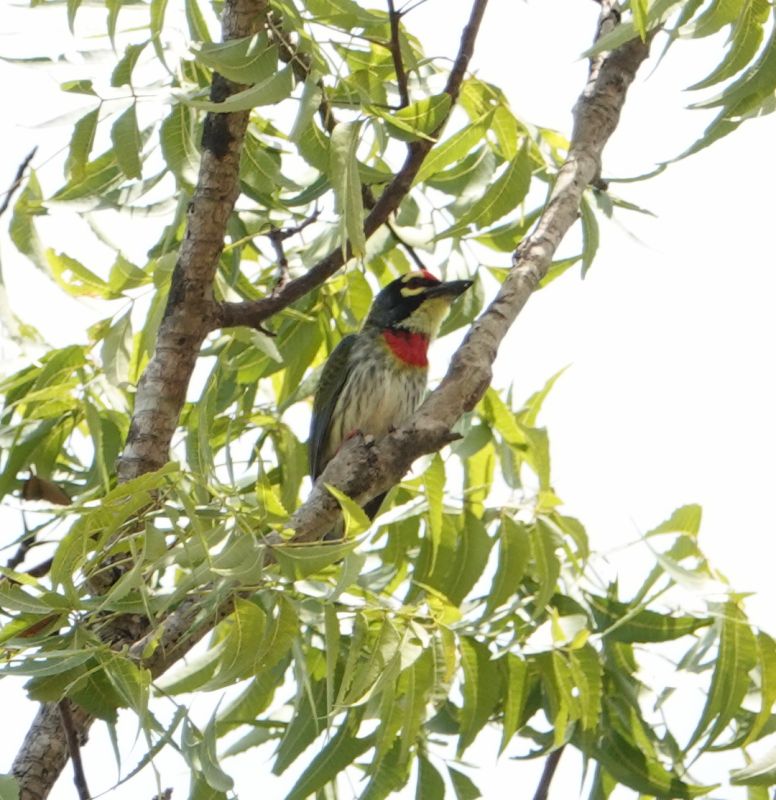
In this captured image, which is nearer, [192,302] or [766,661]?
[766,661]

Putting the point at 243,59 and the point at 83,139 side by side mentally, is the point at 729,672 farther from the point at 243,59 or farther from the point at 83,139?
the point at 83,139

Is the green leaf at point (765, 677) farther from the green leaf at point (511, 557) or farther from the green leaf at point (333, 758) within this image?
the green leaf at point (333, 758)

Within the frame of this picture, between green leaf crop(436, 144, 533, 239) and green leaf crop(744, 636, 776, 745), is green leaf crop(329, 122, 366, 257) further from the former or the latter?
green leaf crop(744, 636, 776, 745)

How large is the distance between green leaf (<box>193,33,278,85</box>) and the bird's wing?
2.89 meters

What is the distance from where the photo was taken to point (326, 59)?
291cm

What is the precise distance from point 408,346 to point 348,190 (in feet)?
11.2

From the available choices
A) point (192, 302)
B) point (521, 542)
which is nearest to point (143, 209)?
point (192, 302)

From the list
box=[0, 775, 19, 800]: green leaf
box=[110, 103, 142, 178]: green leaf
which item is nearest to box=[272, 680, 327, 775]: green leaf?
box=[0, 775, 19, 800]: green leaf

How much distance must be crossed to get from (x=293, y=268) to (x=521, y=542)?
4.16 feet

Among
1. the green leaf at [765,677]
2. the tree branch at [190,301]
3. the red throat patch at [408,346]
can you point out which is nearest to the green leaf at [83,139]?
the tree branch at [190,301]

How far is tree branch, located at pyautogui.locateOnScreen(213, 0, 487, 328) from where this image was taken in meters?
3.47

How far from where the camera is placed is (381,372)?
5.90 meters

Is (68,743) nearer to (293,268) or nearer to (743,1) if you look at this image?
(293,268)

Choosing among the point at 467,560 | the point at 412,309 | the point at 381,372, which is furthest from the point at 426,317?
the point at 467,560
